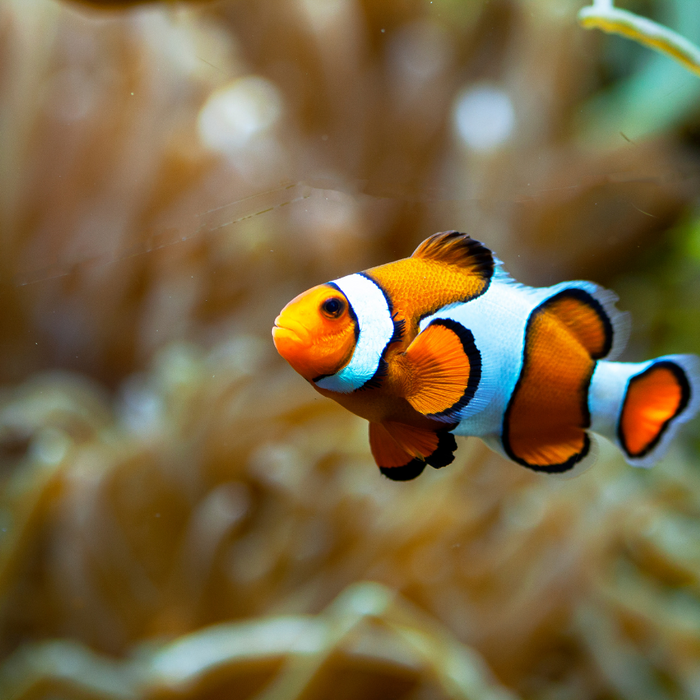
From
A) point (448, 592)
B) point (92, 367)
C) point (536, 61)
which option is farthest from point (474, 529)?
point (536, 61)

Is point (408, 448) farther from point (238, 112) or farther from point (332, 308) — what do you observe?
point (238, 112)

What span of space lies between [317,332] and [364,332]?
0.08 ft

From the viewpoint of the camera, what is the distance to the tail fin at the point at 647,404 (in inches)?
15.5

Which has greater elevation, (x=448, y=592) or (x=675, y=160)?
(x=675, y=160)

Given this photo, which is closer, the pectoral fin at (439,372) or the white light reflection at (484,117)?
the pectoral fin at (439,372)

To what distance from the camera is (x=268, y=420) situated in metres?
0.94

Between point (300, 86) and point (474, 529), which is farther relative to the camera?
point (474, 529)

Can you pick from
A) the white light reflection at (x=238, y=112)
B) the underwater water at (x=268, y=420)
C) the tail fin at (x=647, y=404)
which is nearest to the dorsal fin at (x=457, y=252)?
the tail fin at (x=647, y=404)

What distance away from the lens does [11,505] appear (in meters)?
0.89

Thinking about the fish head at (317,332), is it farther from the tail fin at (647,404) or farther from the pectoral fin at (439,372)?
the tail fin at (647,404)

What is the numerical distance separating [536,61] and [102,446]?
979 mm

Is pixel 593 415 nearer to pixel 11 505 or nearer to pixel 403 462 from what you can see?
pixel 403 462

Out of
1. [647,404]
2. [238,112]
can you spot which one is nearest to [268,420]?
[238,112]

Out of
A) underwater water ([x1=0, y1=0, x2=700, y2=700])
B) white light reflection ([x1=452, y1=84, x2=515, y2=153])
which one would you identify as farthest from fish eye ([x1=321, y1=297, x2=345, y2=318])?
white light reflection ([x1=452, y1=84, x2=515, y2=153])
